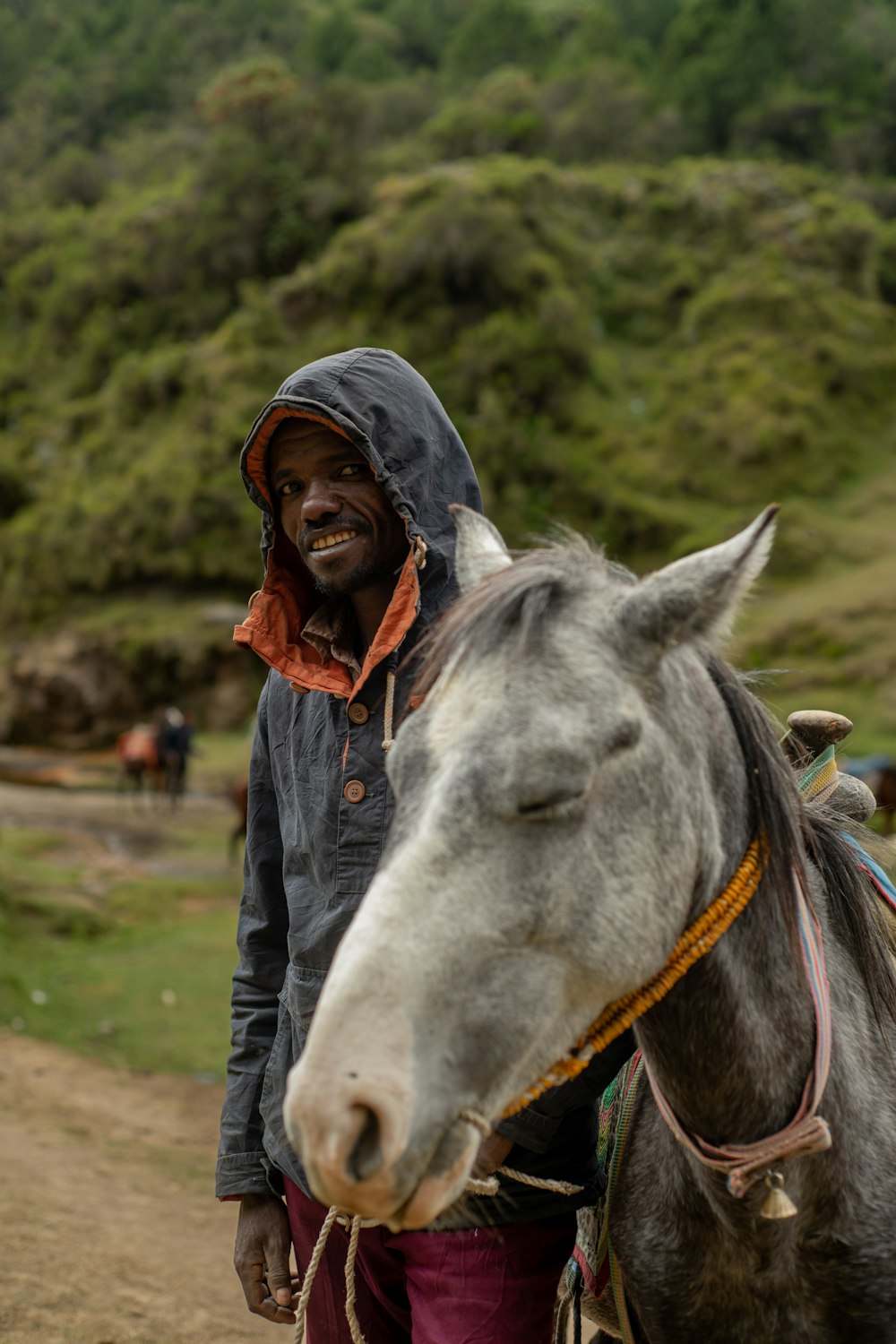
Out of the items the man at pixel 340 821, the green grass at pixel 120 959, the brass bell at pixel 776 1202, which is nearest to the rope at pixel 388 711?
the man at pixel 340 821

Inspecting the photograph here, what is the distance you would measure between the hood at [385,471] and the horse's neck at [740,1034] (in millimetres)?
722

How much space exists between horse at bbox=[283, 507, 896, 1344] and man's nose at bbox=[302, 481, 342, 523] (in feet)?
1.12

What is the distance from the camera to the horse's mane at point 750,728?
4.36 ft

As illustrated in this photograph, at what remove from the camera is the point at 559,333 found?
84.2 ft

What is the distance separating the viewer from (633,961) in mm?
1243

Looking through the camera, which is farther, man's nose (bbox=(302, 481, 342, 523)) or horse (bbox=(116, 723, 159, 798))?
horse (bbox=(116, 723, 159, 798))

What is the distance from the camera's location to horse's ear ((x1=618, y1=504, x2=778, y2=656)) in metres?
1.25

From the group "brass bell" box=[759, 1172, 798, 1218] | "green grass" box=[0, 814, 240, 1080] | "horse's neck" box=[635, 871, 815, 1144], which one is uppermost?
"horse's neck" box=[635, 871, 815, 1144]

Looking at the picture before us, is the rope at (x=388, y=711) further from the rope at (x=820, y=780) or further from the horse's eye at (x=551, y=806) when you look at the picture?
the rope at (x=820, y=780)

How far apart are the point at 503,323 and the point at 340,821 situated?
24759 millimetres

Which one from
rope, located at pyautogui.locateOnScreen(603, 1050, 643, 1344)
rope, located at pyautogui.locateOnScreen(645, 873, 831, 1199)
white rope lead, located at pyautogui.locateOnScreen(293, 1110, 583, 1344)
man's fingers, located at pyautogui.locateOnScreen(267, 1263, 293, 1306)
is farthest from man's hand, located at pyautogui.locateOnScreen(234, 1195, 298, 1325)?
rope, located at pyautogui.locateOnScreen(645, 873, 831, 1199)

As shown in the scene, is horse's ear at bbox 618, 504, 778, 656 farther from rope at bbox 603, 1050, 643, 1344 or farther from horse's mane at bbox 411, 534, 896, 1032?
rope at bbox 603, 1050, 643, 1344

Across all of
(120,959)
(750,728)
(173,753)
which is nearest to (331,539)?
(750,728)

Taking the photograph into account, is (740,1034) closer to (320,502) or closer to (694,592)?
(694,592)
